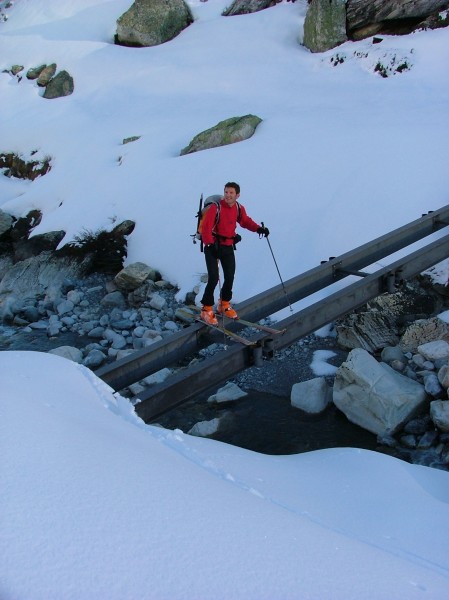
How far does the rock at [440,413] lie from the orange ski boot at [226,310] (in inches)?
101

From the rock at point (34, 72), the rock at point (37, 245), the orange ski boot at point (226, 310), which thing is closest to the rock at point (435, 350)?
the orange ski boot at point (226, 310)

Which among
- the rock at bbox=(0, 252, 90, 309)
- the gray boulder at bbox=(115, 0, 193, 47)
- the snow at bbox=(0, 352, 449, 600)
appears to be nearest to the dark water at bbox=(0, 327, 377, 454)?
the snow at bbox=(0, 352, 449, 600)

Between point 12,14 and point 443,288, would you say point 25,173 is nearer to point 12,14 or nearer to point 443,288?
point 443,288

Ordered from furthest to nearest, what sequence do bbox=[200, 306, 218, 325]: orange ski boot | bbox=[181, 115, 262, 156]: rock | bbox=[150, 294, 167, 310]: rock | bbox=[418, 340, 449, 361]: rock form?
bbox=[181, 115, 262, 156]: rock → bbox=[150, 294, 167, 310]: rock → bbox=[418, 340, 449, 361]: rock → bbox=[200, 306, 218, 325]: orange ski boot

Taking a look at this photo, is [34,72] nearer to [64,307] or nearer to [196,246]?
[64,307]

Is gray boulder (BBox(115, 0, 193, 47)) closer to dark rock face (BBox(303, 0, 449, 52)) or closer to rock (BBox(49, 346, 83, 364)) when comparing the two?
dark rock face (BBox(303, 0, 449, 52))

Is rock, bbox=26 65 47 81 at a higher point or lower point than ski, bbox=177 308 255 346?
higher

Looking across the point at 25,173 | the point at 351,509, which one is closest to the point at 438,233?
the point at 351,509

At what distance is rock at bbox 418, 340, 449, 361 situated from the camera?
8.05 metres

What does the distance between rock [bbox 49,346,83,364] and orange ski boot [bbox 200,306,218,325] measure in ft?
10.6

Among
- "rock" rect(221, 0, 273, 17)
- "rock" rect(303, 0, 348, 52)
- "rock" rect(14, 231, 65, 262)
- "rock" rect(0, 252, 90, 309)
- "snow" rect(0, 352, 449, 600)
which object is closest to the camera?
"snow" rect(0, 352, 449, 600)

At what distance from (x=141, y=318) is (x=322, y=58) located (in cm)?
1169

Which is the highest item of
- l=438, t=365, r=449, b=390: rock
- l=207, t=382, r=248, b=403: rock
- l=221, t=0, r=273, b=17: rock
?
l=221, t=0, r=273, b=17: rock

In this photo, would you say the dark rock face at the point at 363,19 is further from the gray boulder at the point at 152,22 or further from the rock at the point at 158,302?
the rock at the point at 158,302
